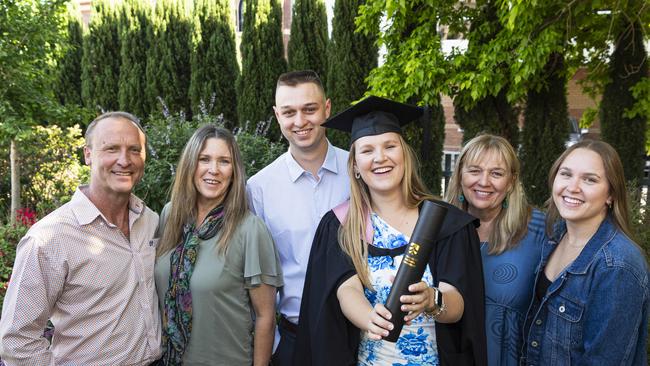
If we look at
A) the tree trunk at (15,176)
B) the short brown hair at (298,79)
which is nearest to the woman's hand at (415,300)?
the short brown hair at (298,79)

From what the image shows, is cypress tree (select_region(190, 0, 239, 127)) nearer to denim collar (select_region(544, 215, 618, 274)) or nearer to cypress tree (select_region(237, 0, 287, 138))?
cypress tree (select_region(237, 0, 287, 138))

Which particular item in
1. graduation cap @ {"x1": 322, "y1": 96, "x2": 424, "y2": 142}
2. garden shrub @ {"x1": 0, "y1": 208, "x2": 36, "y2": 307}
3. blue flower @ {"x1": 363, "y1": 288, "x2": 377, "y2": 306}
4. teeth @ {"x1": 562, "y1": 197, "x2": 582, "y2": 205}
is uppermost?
graduation cap @ {"x1": 322, "y1": 96, "x2": 424, "y2": 142}

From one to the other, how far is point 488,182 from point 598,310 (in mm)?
813

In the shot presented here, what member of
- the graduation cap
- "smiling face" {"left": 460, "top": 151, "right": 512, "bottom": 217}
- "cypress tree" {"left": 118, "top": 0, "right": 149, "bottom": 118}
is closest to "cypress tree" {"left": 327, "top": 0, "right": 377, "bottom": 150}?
"cypress tree" {"left": 118, "top": 0, "right": 149, "bottom": 118}

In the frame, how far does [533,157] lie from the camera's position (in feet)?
28.7

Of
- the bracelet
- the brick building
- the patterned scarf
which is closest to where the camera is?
the bracelet

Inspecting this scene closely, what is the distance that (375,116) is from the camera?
2.22 m

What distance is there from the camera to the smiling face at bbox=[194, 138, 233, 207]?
8.02ft

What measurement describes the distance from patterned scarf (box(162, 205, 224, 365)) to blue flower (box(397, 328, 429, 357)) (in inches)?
38.4

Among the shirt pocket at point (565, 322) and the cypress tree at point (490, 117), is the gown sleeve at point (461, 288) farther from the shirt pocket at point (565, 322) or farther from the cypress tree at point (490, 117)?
the cypress tree at point (490, 117)

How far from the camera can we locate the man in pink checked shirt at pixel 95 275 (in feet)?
6.24

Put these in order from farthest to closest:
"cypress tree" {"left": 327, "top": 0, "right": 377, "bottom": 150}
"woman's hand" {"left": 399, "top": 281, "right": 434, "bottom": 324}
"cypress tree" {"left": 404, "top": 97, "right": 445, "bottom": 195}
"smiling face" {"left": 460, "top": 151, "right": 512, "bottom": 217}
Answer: "cypress tree" {"left": 327, "top": 0, "right": 377, "bottom": 150}
"cypress tree" {"left": 404, "top": 97, "right": 445, "bottom": 195}
"smiling face" {"left": 460, "top": 151, "right": 512, "bottom": 217}
"woman's hand" {"left": 399, "top": 281, "right": 434, "bottom": 324}

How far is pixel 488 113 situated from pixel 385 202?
6.56 m

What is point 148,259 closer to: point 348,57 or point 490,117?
point 490,117
